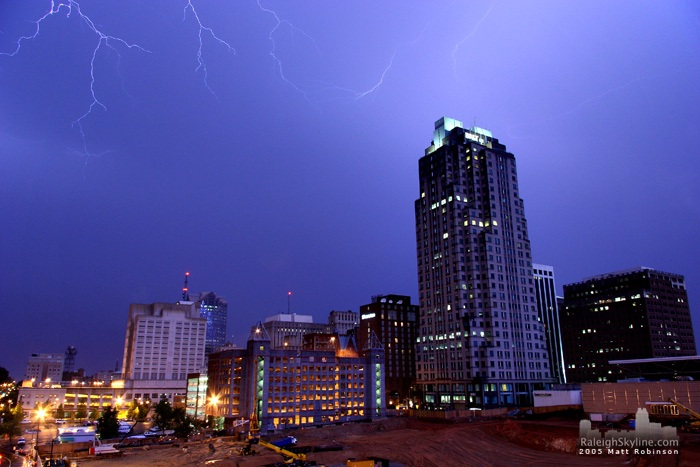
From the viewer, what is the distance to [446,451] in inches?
3519

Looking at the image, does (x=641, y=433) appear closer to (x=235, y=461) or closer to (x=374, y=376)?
(x=235, y=461)

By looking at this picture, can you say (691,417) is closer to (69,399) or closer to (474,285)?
(474,285)

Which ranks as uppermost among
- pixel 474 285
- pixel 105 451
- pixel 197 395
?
pixel 474 285

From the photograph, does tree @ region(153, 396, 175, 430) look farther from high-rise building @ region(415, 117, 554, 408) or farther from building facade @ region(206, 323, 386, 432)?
high-rise building @ region(415, 117, 554, 408)

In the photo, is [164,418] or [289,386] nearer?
[164,418]

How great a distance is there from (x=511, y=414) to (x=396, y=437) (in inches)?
1710

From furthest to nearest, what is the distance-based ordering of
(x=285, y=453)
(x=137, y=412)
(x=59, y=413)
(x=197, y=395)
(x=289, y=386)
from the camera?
(x=59, y=413) < (x=137, y=412) < (x=197, y=395) < (x=289, y=386) < (x=285, y=453)

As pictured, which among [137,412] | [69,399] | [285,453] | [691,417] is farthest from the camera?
[69,399]

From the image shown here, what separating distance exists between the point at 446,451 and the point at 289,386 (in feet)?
187

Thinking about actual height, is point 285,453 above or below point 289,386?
below

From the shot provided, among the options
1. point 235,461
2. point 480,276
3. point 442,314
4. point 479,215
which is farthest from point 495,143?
point 235,461

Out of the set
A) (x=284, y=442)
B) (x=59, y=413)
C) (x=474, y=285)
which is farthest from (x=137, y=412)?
(x=474, y=285)

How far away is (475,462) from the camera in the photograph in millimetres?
79625

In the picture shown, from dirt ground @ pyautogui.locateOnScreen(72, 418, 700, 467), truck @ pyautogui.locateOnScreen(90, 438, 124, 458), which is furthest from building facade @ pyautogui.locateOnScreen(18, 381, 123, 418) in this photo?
truck @ pyautogui.locateOnScreen(90, 438, 124, 458)
